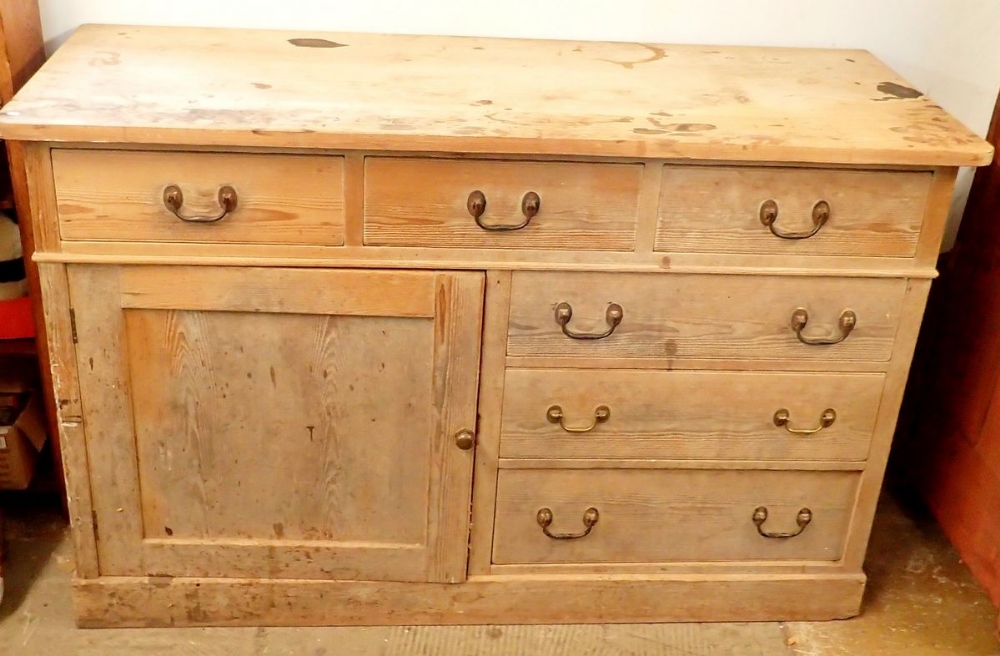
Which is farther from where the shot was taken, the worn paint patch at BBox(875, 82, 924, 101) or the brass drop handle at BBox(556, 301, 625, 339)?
the worn paint patch at BBox(875, 82, 924, 101)

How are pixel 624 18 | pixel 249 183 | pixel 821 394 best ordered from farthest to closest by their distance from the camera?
pixel 624 18, pixel 821 394, pixel 249 183

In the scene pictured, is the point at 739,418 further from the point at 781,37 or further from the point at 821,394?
the point at 781,37

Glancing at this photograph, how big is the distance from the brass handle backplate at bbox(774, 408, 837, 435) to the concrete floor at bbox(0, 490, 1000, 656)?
0.40m

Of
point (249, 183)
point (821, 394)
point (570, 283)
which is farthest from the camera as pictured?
point (821, 394)

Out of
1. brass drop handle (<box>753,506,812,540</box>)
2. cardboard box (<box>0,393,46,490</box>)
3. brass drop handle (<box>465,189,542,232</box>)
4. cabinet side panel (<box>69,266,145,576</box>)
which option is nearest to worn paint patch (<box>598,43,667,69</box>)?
brass drop handle (<box>465,189,542,232</box>)

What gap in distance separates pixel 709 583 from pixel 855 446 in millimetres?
344

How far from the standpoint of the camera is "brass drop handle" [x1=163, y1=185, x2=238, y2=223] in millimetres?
1389

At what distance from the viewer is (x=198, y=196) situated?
4.61ft

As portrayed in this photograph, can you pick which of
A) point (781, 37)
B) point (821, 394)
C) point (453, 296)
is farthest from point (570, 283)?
point (781, 37)

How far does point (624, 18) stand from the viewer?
1.88 meters

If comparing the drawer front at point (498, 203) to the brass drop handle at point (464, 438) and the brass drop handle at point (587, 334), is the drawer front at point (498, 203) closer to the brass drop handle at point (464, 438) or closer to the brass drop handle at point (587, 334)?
the brass drop handle at point (587, 334)

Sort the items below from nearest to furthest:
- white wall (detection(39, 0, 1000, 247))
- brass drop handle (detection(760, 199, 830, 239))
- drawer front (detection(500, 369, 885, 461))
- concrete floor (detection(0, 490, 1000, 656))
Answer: brass drop handle (detection(760, 199, 830, 239)), drawer front (detection(500, 369, 885, 461)), concrete floor (detection(0, 490, 1000, 656)), white wall (detection(39, 0, 1000, 247))

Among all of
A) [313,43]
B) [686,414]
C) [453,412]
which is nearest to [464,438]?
[453,412]

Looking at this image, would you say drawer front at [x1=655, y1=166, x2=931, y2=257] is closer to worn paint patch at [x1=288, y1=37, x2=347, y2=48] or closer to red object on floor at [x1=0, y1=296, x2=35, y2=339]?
worn paint patch at [x1=288, y1=37, x2=347, y2=48]
